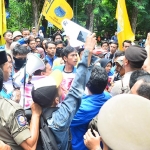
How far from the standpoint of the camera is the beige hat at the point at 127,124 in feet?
3.80

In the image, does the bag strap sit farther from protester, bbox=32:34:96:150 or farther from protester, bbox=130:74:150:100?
protester, bbox=130:74:150:100

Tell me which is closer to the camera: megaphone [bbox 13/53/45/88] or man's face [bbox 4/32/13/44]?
megaphone [bbox 13/53/45/88]

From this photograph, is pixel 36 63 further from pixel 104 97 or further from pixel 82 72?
pixel 82 72

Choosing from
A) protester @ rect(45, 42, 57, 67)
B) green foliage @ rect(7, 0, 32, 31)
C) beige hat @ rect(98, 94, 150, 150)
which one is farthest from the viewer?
green foliage @ rect(7, 0, 32, 31)

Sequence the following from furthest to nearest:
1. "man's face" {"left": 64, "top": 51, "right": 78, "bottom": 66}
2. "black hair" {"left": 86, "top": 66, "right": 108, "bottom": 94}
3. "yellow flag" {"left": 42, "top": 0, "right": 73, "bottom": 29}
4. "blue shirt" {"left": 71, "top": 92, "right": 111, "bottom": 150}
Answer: "yellow flag" {"left": 42, "top": 0, "right": 73, "bottom": 29}, "man's face" {"left": 64, "top": 51, "right": 78, "bottom": 66}, "black hair" {"left": 86, "top": 66, "right": 108, "bottom": 94}, "blue shirt" {"left": 71, "top": 92, "right": 111, "bottom": 150}

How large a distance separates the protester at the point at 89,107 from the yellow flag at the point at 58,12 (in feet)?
16.6

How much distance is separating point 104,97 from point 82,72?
74 centimetres

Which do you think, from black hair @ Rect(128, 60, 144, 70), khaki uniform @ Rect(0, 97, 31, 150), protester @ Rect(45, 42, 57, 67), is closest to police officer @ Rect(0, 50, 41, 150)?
khaki uniform @ Rect(0, 97, 31, 150)

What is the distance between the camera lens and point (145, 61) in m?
3.29

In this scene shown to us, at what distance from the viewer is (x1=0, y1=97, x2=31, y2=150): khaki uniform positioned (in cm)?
198

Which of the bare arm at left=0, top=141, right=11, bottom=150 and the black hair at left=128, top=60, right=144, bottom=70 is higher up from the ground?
the black hair at left=128, top=60, right=144, bottom=70

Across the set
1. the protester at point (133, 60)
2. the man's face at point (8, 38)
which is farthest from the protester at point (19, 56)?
the man's face at point (8, 38)

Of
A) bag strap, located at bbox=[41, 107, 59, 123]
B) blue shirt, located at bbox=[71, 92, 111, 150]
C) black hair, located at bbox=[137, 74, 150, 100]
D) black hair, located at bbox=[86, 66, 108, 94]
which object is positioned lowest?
blue shirt, located at bbox=[71, 92, 111, 150]

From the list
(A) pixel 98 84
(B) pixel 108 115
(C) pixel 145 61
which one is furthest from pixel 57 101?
(C) pixel 145 61
